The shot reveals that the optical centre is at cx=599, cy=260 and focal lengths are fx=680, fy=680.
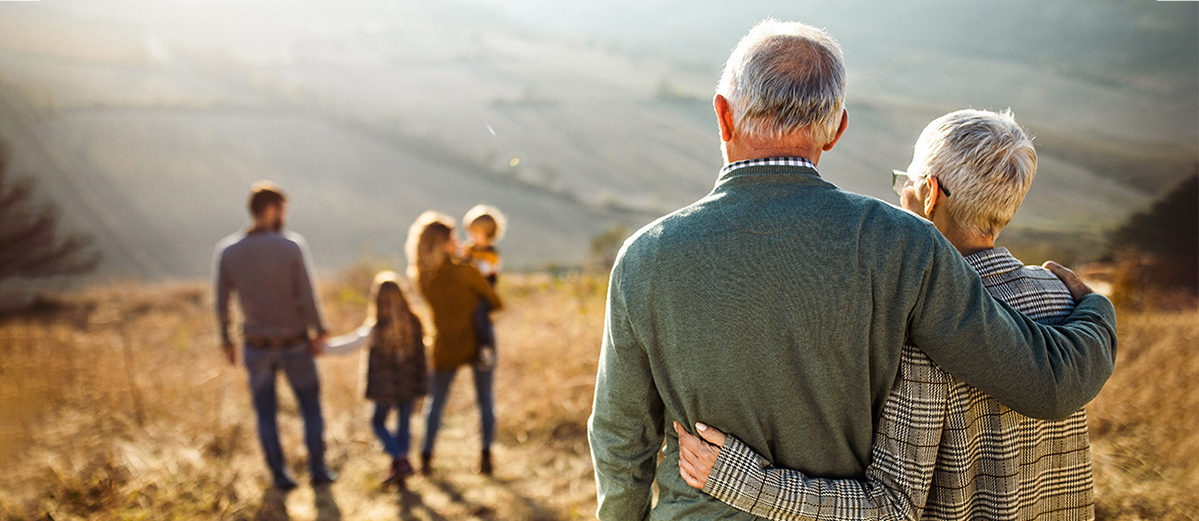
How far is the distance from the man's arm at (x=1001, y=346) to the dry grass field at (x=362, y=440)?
221cm

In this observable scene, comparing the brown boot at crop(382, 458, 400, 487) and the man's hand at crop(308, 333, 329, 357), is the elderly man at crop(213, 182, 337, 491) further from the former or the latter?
the brown boot at crop(382, 458, 400, 487)

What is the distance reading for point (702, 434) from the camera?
1208 millimetres

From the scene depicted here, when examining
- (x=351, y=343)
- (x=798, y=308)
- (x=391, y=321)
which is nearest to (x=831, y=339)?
(x=798, y=308)

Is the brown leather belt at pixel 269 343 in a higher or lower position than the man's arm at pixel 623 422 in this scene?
lower

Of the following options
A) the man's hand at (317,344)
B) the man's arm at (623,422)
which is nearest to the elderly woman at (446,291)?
the man's hand at (317,344)

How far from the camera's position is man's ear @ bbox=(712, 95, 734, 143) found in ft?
3.95

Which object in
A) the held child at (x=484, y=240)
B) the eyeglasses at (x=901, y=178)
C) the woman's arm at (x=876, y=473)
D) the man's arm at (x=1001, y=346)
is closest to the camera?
the man's arm at (x=1001, y=346)

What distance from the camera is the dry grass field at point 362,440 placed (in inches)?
128

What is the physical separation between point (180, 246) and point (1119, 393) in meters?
20.8

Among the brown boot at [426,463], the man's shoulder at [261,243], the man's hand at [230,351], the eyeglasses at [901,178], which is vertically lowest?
the brown boot at [426,463]

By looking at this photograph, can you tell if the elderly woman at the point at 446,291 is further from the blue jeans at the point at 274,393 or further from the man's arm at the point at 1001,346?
the man's arm at the point at 1001,346

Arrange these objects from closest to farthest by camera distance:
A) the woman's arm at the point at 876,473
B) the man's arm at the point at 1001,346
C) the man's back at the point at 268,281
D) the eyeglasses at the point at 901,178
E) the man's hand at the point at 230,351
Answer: the man's arm at the point at 1001,346 < the woman's arm at the point at 876,473 < the eyeglasses at the point at 901,178 < the man's back at the point at 268,281 < the man's hand at the point at 230,351

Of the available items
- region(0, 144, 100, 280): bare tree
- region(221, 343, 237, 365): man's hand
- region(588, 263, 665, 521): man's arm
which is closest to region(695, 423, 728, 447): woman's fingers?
region(588, 263, 665, 521): man's arm

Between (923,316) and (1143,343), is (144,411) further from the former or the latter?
(1143,343)
